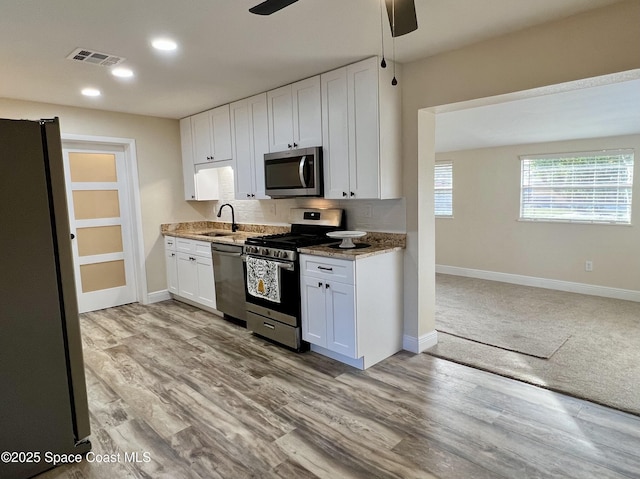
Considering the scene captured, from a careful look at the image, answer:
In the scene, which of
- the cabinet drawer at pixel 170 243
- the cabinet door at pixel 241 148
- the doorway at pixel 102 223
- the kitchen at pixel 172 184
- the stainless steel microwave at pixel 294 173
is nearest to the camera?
the kitchen at pixel 172 184

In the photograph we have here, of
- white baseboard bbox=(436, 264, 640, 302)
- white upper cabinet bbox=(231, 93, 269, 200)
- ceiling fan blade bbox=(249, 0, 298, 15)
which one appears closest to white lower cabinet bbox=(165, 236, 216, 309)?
white upper cabinet bbox=(231, 93, 269, 200)

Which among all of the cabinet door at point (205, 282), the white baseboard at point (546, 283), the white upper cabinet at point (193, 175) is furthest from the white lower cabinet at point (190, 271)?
the white baseboard at point (546, 283)

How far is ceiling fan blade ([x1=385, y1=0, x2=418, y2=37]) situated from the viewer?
1587 millimetres

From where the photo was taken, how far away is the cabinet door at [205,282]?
436 centimetres

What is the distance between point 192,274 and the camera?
184 inches

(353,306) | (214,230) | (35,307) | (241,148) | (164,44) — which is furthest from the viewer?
(214,230)

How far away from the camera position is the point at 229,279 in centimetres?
405

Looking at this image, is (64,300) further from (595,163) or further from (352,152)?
(595,163)

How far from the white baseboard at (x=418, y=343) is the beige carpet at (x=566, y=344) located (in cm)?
7

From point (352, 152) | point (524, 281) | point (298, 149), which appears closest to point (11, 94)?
point (298, 149)

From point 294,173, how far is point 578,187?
4214 millimetres

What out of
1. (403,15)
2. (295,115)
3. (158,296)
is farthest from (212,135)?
(403,15)

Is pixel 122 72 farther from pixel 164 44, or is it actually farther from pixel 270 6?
pixel 270 6

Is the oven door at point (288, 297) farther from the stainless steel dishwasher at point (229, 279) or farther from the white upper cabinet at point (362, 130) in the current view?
the white upper cabinet at point (362, 130)
